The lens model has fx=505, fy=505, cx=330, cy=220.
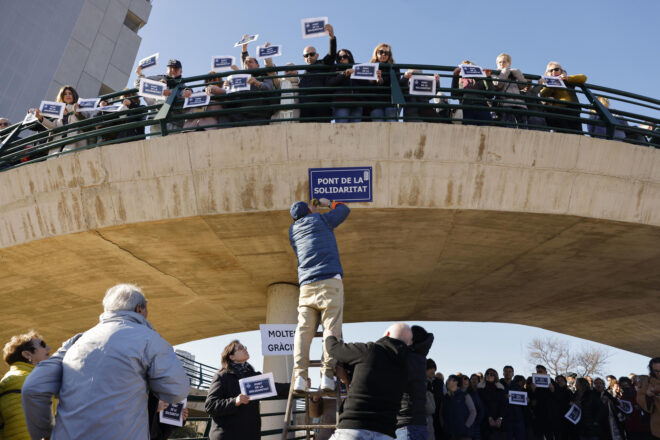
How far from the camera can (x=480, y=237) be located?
8.77 metres

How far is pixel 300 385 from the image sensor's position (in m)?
5.41

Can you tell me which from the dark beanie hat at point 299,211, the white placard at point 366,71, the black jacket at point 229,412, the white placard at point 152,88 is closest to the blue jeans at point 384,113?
the white placard at point 366,71

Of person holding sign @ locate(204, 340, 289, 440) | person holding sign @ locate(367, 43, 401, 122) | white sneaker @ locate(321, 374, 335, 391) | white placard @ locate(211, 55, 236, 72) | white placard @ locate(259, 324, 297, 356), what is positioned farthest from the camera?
white placard @ locate(211, 55, 236, 72)

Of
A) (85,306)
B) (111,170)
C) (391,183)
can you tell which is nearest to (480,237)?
(391,183)

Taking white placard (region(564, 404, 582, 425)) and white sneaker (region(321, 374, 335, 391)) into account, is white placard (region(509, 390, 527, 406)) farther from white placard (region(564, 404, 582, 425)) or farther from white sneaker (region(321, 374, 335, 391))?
white sneaker (region(321, 374, 335, 391))

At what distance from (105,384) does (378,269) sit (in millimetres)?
7548

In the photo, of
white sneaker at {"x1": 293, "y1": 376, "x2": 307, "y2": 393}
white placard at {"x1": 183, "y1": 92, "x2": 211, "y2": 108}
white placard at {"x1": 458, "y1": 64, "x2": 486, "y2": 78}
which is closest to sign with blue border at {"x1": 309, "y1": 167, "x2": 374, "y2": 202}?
white placard at {"x1": 183, "y1": 92, "x2": 211, "y2": 108}

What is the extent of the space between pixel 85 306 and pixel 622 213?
11.1 m

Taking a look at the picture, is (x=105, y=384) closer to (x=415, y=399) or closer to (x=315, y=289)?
(x=415, y=399)

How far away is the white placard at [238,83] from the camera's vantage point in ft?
27.8

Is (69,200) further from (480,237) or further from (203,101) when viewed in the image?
(480,237)

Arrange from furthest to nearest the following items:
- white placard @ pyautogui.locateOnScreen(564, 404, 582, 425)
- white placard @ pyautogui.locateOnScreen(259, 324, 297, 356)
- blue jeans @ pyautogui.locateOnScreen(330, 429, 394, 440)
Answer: white placard @ pyautogui.locateOnScreen(564, 404, 582, 425) < white placard @ pyautogui.locateOnScreen(259, 324, 297, 356) < blue jeans @ pyautogui.locateOnScreen(330, 429, 394, 440)

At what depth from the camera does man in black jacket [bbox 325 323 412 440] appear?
3596 millimetres

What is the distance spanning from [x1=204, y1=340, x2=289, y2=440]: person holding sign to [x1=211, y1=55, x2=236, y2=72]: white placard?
5.36 meters
